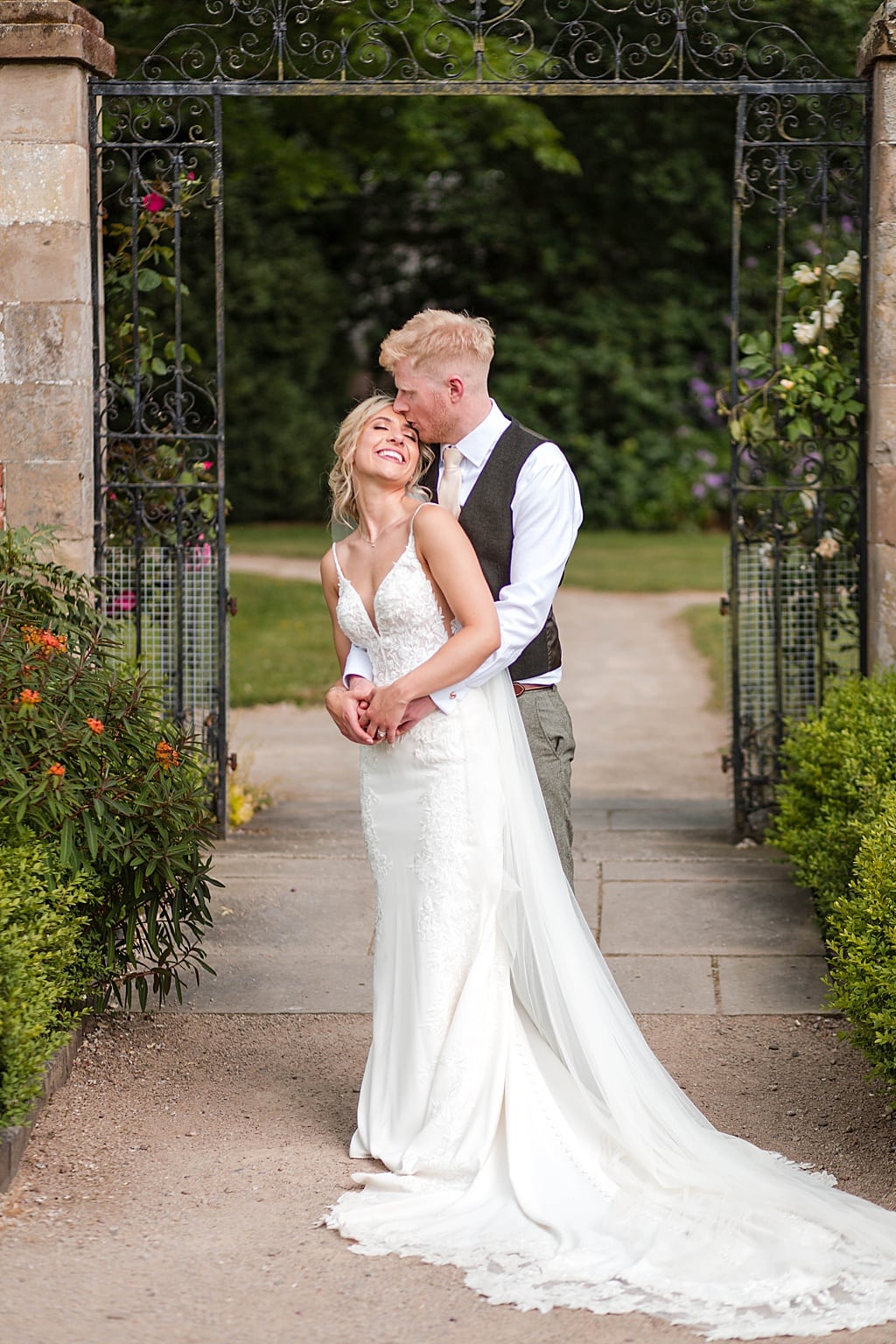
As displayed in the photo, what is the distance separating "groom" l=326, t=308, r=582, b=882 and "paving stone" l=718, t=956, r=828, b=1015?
1547 millimetres

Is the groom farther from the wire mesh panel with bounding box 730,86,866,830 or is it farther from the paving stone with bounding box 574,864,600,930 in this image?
the wire mesh panel with bounding box 730,86,866,830

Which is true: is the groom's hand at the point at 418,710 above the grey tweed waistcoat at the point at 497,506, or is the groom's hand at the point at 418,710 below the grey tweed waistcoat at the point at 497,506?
below

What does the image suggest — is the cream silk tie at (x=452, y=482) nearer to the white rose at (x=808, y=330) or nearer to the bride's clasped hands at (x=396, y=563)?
the bride's clasped hands at (x=396, y=563)

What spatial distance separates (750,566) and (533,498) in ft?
10.3

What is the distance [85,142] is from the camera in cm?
596

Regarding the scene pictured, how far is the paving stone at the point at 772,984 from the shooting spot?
4668 millimetres

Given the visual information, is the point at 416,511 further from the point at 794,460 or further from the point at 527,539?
the point at 794,460

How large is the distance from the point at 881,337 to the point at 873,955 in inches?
120

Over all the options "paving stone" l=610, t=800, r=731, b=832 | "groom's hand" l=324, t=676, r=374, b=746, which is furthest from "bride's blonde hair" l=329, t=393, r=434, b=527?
"paving stone" l=610, t=800, r=731, b=832

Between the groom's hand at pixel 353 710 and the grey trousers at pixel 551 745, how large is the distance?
Answer: 0.47 m

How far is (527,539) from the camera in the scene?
12.0 feet

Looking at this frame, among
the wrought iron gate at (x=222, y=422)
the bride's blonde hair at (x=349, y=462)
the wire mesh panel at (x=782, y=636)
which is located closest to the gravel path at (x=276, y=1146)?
the wire mesh panel at (x=782, y=636)

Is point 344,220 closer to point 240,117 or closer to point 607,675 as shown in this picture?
point 240,117

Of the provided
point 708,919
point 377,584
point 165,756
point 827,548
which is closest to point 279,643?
point 827,548
